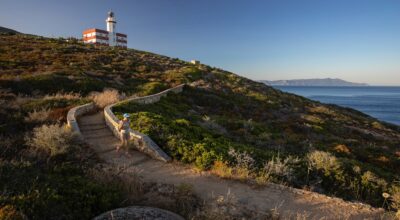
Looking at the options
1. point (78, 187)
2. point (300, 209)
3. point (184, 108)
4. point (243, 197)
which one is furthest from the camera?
point (184, 108)

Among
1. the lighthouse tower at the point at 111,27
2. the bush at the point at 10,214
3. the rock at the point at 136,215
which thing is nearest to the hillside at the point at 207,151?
the bush at the point at 10,214

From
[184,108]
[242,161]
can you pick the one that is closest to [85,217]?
[242,161]

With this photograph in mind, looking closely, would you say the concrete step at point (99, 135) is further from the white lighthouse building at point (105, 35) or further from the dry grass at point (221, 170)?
the white lighthouse building at point (105, 35)

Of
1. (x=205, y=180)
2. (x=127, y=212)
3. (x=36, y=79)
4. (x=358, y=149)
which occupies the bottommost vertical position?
(x=358, y=149)

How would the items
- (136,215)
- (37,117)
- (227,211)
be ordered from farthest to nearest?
(37,117)
(227,211)
(136,215)

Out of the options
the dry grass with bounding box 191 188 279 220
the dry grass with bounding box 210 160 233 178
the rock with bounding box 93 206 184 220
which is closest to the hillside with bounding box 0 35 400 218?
the dry grass with bounding box 210 160 233 178

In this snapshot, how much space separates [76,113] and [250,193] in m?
9.08

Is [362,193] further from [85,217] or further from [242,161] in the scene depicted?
[85,217]

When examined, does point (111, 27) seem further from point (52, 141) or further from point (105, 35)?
point (52, 141)

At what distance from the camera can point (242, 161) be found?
7.85 metres

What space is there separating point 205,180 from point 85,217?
330 centimetres

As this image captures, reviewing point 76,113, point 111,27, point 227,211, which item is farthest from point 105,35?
point 227,211

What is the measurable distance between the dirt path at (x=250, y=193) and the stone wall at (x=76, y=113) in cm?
179

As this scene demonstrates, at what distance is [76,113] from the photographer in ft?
39.9
